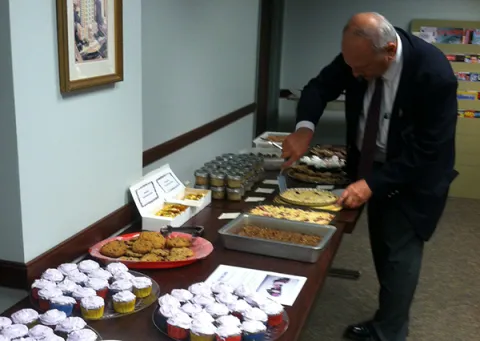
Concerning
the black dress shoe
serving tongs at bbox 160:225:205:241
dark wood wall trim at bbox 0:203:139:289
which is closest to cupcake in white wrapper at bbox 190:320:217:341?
dark wood wall trim at bbox 0:203:139:289

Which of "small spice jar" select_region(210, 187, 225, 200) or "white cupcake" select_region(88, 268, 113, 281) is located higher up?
"white cupcake" select_region(88, 268, 113, 281)

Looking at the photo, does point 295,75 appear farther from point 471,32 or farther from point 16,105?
point 16,105

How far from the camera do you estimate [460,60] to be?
4.96 meters

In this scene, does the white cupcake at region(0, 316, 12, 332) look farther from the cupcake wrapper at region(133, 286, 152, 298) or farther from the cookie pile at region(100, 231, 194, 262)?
the cookie pile at region(100, 231, 194, 262)

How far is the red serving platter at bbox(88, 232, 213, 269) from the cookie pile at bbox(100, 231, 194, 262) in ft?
0.04

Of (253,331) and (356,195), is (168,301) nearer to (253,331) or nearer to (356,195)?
(253,331)

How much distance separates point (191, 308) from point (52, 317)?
30cm

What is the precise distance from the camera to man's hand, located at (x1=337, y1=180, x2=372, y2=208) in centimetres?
207

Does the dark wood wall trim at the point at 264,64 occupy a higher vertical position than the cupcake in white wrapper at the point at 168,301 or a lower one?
higher

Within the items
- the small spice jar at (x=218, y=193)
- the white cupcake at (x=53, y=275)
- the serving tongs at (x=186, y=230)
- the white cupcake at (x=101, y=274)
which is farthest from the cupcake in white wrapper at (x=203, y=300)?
the small spice jar at (x=218, y=193)

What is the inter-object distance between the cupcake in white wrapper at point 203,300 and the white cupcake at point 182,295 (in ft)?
0.05

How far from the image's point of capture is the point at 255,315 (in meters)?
1.27

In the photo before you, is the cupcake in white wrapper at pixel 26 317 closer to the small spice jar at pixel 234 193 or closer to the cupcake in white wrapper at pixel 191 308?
the cupcake in white wrapper at pixel 191 308

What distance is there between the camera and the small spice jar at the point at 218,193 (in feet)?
7.68
